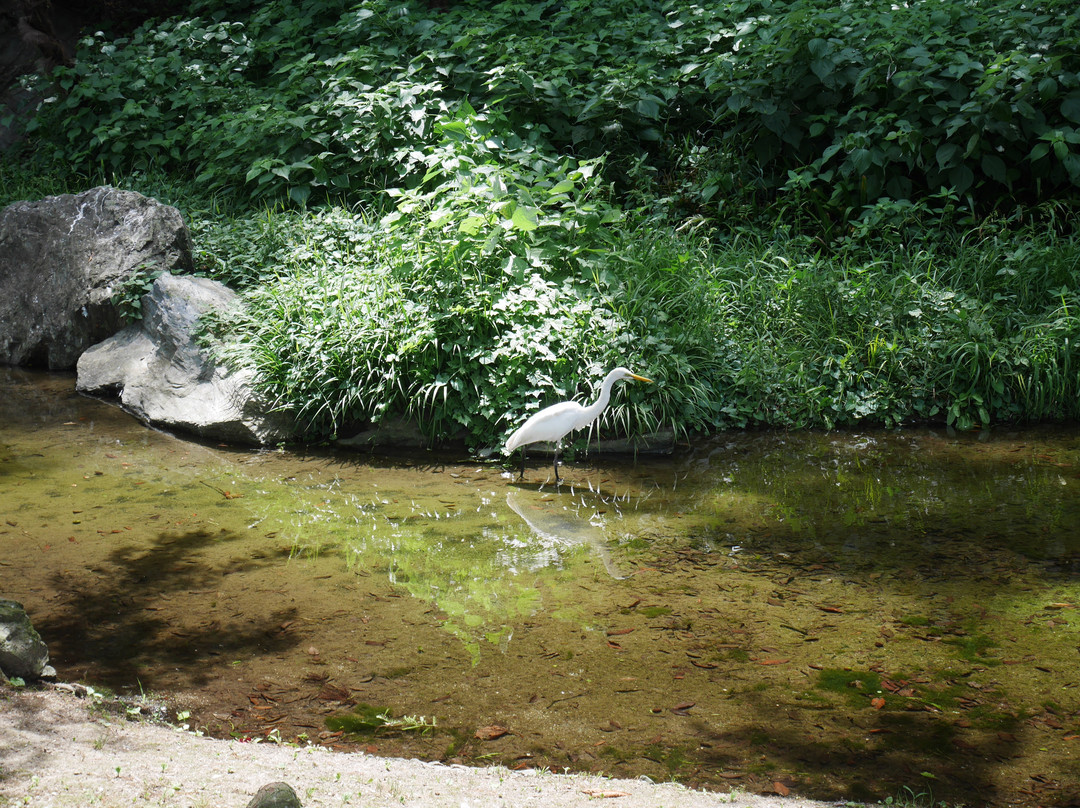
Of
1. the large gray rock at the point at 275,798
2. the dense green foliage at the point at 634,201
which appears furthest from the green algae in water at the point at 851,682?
the dense green foliage at the point at 634,201

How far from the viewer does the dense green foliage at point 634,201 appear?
579cm

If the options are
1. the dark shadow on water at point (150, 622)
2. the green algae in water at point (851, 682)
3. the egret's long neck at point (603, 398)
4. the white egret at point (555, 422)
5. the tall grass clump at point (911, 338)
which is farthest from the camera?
the tall grass clump at point (911, 338)

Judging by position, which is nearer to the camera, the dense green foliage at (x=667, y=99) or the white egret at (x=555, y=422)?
the white egret at (x=555, y=422)

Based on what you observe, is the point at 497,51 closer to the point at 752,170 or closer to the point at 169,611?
the point at 752,170

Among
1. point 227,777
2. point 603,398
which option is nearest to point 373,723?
point 227,777

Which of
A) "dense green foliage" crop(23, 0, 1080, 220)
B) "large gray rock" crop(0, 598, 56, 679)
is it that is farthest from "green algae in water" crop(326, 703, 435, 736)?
"dense green foliage" crop(23, 0, 1080, 220)

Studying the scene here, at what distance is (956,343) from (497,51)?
4855 millimetres

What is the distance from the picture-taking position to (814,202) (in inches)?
293

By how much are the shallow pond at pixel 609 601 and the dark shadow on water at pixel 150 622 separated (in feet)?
0.04

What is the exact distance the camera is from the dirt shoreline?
2219 millimetres

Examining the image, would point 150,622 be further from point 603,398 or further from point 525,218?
point 525,218

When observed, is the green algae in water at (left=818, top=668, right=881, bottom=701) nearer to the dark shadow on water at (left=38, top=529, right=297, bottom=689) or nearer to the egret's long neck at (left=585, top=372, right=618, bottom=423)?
the dark shadow on water at (left=38, top=529, right=297, bottom=689)

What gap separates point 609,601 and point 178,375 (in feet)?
12.7

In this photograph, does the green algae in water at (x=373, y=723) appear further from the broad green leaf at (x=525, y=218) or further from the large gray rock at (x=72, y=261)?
the large gray rock at (x=72, y=261)
